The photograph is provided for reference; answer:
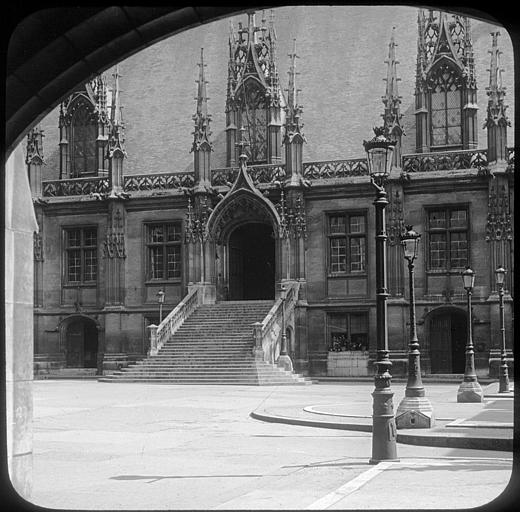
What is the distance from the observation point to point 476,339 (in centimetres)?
3647

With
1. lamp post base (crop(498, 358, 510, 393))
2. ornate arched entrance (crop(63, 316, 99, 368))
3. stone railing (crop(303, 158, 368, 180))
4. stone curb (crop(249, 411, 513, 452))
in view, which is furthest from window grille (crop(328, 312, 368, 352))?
stone curb (crop(249, 411, 513, 452))

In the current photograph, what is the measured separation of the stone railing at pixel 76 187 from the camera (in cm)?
4329

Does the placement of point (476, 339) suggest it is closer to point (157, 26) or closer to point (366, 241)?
point (366, 241)

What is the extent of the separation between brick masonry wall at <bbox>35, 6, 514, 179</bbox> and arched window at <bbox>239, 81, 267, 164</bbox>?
1683 mm

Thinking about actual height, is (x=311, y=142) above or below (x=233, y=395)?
above

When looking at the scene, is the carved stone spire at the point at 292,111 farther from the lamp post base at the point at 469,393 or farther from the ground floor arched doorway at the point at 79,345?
the lamp post base at the point at 469,393

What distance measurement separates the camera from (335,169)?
39219mm

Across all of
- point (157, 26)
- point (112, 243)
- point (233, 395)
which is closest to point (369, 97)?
point (112, 243)

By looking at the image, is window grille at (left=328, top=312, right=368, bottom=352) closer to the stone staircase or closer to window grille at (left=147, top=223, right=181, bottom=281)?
the stone staircase

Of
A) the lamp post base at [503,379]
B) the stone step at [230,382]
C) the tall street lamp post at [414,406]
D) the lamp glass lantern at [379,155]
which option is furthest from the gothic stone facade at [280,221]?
the lamp glass lantern at [379,155]

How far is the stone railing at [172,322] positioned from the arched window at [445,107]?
11259 millimetres

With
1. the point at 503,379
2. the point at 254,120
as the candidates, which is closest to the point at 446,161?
the point at 254,120

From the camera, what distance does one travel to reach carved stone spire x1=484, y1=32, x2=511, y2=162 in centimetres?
3656

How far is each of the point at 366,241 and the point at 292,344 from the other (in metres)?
4.90
